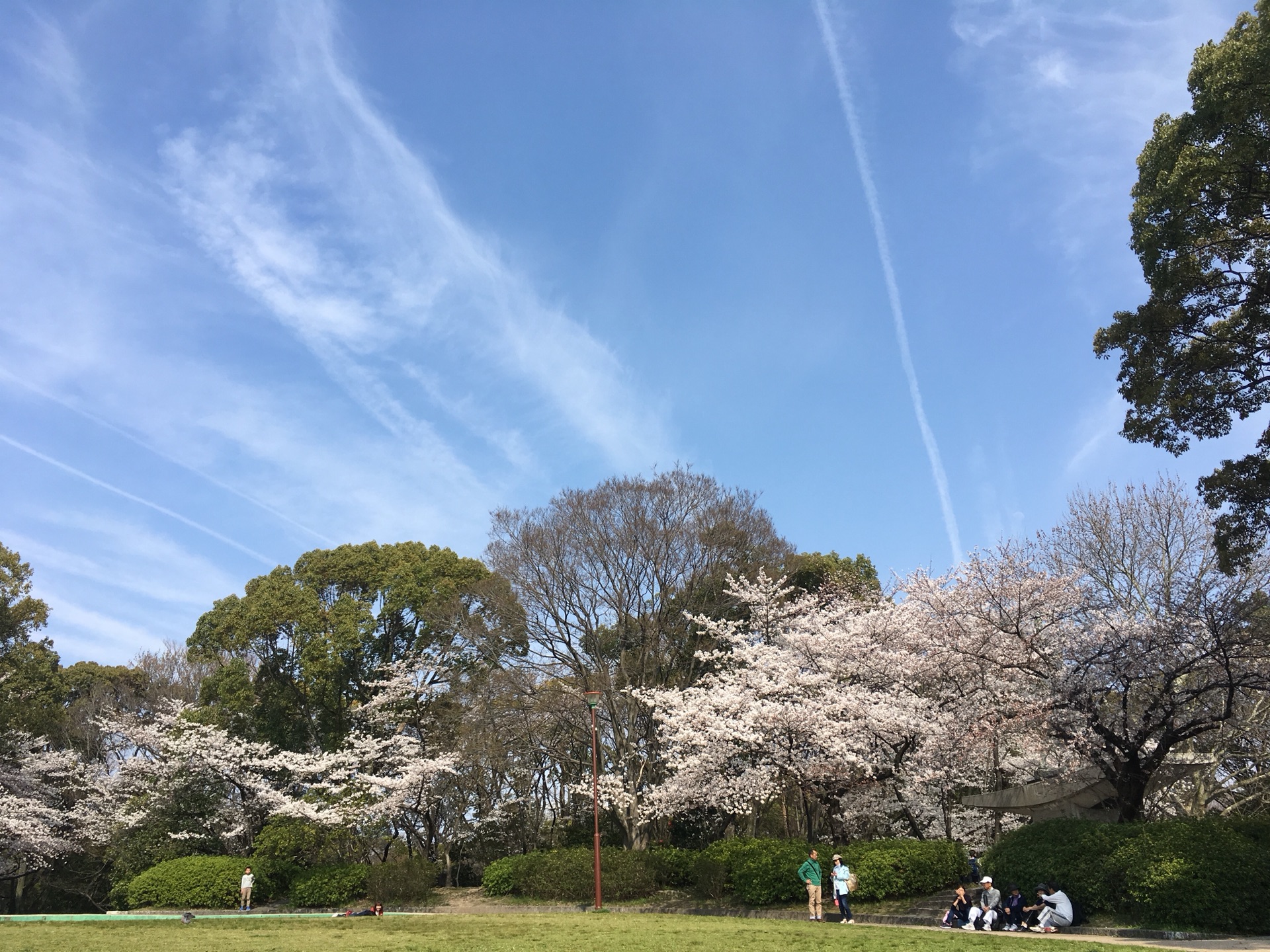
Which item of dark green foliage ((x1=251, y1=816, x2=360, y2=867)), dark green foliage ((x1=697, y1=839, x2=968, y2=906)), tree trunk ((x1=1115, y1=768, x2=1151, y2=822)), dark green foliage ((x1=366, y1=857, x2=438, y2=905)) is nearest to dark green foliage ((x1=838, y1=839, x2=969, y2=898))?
dark green foliage ((x1=697, y1=839, x2=968, y2=906))

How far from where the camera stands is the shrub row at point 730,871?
664 inches

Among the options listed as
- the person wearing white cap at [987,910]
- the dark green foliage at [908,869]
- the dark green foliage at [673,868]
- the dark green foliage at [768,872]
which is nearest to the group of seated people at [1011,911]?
the person wearing white cap at [987,910]

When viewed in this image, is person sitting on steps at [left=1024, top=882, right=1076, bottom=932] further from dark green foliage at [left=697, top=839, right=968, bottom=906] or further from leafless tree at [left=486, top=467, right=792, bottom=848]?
leafless tree at [left=486, top=467, right=792, bottom=848]

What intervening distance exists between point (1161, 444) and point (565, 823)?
21.3m

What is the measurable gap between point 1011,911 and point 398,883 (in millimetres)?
16875

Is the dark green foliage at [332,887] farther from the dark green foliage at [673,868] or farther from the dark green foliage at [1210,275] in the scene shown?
the dark green foliage at [1210,275]

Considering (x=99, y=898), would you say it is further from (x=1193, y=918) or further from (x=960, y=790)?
(x=1193, y=918)

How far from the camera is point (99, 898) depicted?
3159 cm

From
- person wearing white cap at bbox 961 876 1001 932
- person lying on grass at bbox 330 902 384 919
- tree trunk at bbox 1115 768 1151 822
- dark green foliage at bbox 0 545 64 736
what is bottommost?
person lying on grass at bbox 330 902 384 919

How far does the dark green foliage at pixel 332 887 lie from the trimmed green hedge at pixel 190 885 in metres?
1.46

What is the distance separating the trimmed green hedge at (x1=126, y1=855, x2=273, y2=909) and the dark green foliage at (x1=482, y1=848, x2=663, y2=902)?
805cm

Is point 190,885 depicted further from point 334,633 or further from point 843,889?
point 843,889

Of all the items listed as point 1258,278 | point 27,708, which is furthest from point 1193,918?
point 27,708

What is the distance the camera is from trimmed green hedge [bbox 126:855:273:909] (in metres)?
23.9
